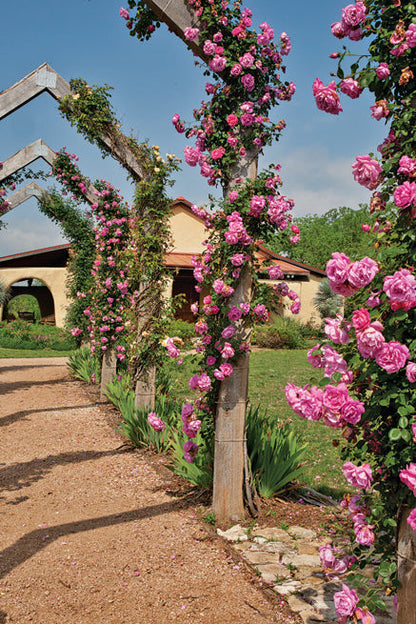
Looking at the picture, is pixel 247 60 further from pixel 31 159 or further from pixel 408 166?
pixel 31 159

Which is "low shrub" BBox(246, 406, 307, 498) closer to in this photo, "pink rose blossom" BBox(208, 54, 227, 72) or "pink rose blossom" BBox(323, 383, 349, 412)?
"pink rose blossom" BBox(323, 383, 349, 412)

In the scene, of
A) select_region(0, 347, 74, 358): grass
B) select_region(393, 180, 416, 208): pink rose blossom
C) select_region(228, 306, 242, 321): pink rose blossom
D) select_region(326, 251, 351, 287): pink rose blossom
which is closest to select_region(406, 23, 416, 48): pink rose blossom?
select_region(393, 180, 416, 208): pink rose blossom

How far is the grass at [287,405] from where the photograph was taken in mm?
5214

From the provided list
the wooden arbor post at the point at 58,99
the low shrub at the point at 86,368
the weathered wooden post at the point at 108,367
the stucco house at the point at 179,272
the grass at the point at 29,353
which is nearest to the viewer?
the wooden arbor post at the point at 58,99

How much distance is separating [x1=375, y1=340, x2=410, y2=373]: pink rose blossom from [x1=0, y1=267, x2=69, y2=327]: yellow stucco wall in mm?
19532

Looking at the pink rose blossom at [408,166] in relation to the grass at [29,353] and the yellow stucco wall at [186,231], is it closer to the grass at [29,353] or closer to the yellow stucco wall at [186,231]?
the grass at [29,353]

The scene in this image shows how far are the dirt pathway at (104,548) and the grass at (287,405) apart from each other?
1329 mm

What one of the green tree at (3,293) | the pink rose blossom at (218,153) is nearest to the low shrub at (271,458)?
the pink rose blossom at (218,153)

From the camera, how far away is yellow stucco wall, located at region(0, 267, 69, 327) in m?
20.2

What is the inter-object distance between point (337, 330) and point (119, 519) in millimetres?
2928

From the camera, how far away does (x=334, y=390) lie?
6.26 feet

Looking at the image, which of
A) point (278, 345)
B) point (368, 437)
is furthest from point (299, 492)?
point (278, 345)

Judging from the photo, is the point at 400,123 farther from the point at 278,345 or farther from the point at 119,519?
the point at 278,345

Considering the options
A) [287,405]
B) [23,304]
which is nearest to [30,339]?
[23,304]
